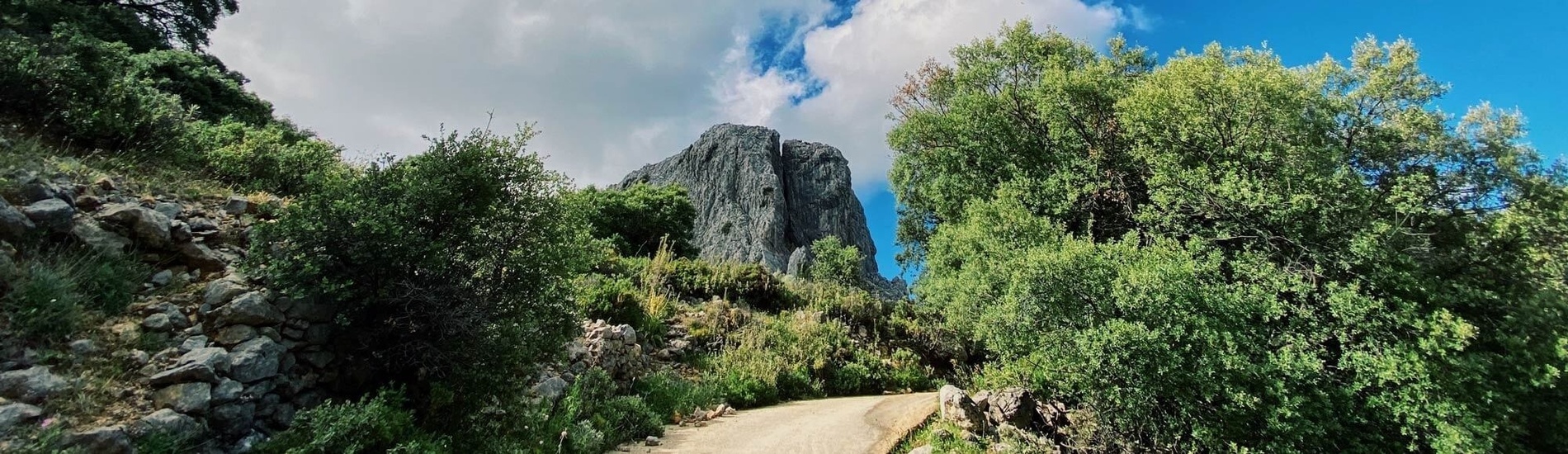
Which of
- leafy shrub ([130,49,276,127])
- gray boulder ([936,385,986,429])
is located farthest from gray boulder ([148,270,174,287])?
gray boulder ([936,385,986,429])

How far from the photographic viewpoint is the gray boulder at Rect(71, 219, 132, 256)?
197 inches

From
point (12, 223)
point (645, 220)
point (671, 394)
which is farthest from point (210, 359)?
point (645, 220)

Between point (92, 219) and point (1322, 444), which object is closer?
point (92, 219)

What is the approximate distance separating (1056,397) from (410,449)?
27.2ft

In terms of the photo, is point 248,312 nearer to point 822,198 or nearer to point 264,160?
point 264,160

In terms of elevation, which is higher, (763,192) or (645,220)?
(763,192)

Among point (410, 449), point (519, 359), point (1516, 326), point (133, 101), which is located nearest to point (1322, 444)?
point (1516, 326)

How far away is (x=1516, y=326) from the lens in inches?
321

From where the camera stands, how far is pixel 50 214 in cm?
488

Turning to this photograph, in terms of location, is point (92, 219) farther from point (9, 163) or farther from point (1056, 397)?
point (1056, 397)

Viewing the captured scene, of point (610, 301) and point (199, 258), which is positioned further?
point (610, 301)

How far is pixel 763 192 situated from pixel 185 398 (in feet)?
176

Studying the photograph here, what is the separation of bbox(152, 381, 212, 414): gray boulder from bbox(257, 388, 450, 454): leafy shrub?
51 cm

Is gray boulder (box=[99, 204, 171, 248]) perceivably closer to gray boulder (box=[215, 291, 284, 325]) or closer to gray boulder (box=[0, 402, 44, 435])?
gray boulder (box=[215, 291, 284, 325])
